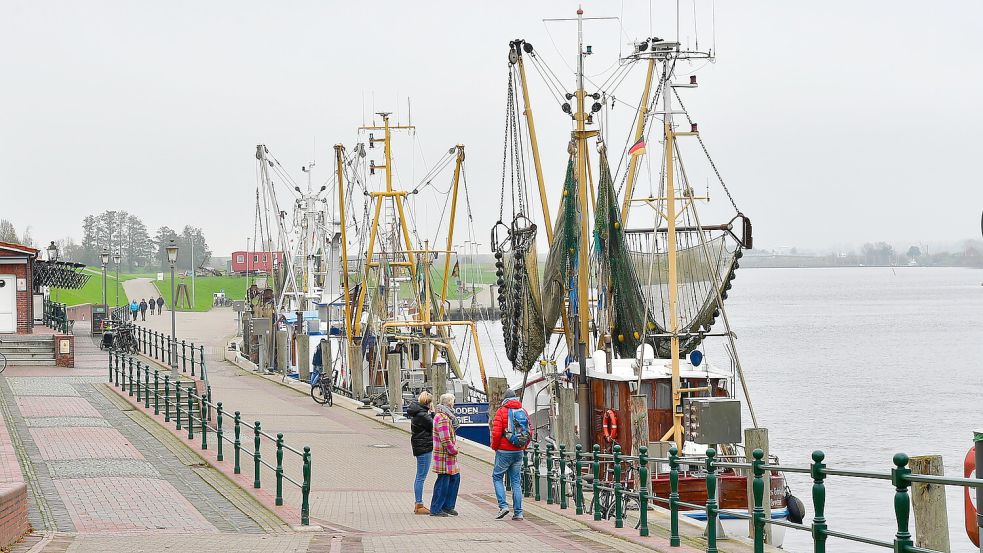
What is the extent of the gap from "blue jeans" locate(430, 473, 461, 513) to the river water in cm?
618

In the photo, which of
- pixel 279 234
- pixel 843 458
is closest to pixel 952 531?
pixel 843 458

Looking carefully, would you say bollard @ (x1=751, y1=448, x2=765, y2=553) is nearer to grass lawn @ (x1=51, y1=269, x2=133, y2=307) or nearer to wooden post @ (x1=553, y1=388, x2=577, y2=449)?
wooden post @ (x1=553, y1=388, x2=577, y2=449)

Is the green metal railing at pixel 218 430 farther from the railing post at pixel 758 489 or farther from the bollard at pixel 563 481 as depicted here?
the railing post at pixel 758 489

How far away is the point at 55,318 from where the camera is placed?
53.8 m

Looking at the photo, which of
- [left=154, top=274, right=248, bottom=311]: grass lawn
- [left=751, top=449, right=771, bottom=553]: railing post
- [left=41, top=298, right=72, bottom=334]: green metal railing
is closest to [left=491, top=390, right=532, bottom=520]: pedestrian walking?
[left=751, top=449, right=771, bottom=553]: railing post

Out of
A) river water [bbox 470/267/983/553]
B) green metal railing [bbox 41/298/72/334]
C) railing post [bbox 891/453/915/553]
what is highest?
green metal railing [bbox 41/298/72/334]

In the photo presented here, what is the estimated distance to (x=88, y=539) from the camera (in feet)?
41.5

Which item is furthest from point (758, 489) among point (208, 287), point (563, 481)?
point (208, 287)

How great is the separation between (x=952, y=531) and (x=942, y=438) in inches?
658

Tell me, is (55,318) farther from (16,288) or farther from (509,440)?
(509,440)

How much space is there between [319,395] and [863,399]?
103ft

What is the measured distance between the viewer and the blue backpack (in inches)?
633

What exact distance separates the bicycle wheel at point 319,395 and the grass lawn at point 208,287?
274ft

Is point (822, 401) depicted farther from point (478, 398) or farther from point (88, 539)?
point (88, 539)
